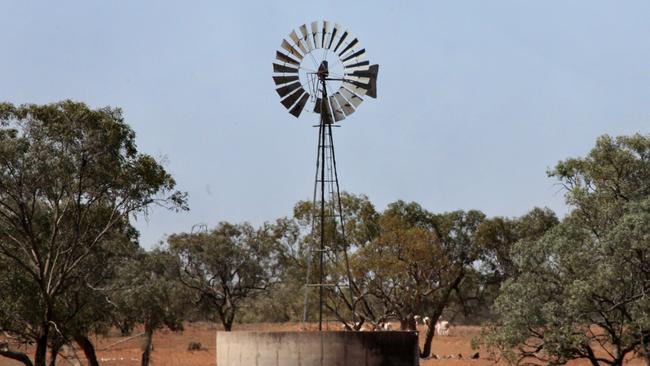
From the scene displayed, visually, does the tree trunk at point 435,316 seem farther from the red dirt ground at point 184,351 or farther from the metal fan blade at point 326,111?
the metal fan blade at point 326,111

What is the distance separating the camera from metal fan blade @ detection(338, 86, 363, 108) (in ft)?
92.3

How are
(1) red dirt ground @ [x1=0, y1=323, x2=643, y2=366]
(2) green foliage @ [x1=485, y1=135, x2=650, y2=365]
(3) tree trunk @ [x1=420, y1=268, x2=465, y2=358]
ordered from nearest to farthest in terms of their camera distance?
(2) green foliage @ [x1=485, y1=135, x2=650, y2=365]
(1) red dirt ground @ [x1=0, y1=323, x2=643, y2=366]
(3) tree trunk @ [x1=420, y1=268, x2=465, y2=358]

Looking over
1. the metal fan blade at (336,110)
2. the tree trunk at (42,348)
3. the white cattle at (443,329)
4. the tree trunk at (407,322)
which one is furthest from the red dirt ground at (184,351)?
the metal fan blade at (336,110)

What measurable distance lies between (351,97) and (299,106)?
1620 mm

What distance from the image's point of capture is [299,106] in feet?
92.7

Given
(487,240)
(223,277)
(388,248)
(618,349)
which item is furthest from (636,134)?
(223,277)

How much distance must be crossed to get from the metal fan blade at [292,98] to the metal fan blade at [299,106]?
0.13 m

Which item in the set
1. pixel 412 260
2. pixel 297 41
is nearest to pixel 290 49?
pixel 297 41

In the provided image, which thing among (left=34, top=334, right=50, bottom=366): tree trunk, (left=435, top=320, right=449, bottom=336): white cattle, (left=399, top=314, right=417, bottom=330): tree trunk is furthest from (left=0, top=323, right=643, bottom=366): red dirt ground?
(left=34, top=334, right=50, bottom=366): tree trunk

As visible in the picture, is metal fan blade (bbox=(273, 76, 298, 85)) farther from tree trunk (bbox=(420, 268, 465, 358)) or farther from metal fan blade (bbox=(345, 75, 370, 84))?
tree trunk (bbox=(420, 268, 465, 358))

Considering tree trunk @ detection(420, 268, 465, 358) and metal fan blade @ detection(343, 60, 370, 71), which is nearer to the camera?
metal fan blade @ detection(343, 60, 370, 71)

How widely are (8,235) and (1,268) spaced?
1.49 m

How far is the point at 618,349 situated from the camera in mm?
32438

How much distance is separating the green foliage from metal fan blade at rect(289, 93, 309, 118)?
34.8ft
